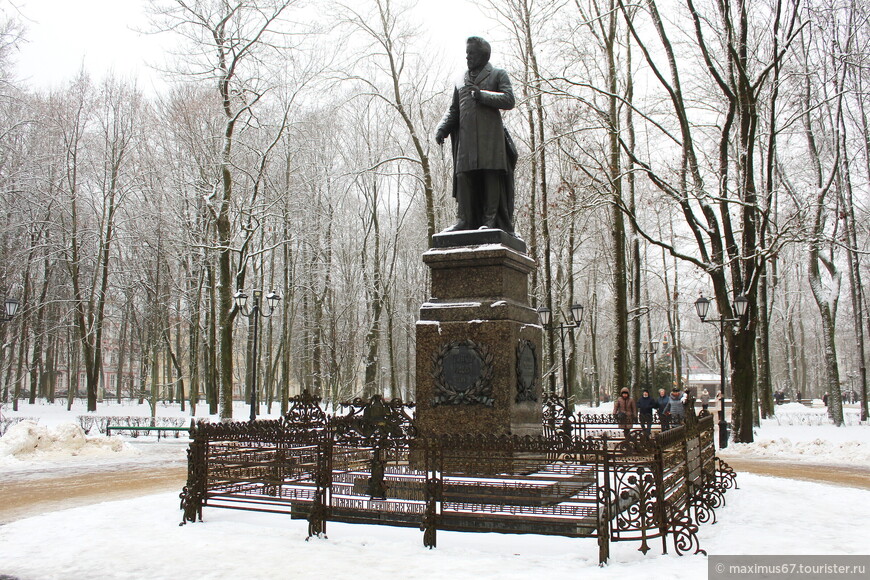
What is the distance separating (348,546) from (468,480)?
1.43m

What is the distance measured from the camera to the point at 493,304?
8180 millimetres

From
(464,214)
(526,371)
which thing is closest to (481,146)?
(464,214)

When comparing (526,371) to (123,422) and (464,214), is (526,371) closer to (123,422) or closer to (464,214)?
(464,214)

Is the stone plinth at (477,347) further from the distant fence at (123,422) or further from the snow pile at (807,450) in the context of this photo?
the distant fence at (123,422)

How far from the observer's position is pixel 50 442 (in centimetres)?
1722

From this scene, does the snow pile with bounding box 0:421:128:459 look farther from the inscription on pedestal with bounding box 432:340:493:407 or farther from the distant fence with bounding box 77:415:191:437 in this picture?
the inscription on pedestal with bounding box 432:340:493:407

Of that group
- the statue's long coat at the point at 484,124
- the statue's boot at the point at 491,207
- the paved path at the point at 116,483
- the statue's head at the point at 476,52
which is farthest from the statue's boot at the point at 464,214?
the paved path at the point at 116,483

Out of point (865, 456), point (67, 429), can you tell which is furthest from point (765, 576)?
point (67, 429)

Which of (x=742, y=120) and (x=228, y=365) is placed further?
(x=228, y=365)

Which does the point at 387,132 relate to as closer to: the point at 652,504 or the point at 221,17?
the point at 221,17

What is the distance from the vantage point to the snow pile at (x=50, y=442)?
16328 mm

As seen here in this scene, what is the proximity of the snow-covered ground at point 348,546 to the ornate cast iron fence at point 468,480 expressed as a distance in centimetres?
17

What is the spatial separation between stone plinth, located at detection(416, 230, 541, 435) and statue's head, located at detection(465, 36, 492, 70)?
2472 mm

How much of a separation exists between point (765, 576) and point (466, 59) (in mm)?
7181
